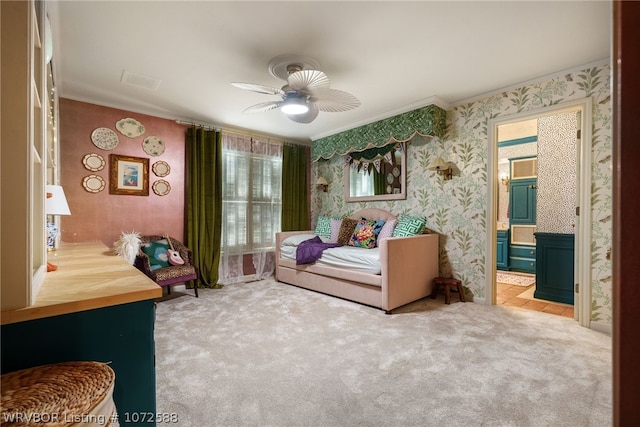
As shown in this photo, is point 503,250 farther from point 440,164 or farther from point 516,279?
point 440,164

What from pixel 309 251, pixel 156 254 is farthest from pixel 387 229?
pixel 156 254

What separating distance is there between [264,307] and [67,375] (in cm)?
238

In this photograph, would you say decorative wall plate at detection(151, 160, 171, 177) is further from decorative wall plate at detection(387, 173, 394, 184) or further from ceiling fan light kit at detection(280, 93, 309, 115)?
decorative wall plate at detection(387, 173, 394, 184)

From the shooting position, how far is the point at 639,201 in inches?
13.8

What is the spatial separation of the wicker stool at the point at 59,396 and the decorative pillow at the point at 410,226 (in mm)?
3161

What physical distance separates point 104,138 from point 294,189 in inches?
105

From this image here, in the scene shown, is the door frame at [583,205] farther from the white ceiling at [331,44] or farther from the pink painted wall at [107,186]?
the pink painted wall at [107,186]

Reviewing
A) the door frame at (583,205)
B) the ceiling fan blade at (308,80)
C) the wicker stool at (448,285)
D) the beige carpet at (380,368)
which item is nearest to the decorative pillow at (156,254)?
the beige carpet at (380,368)

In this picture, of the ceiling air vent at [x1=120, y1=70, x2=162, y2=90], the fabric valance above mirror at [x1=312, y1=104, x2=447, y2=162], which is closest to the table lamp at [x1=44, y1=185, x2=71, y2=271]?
the ceiling air vent at [x1=120, y1=70, x2=162, y2=90]

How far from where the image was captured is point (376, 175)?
13.9ft

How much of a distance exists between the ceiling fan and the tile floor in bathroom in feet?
9.65

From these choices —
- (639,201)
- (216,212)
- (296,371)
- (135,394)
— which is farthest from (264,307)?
(639,201)

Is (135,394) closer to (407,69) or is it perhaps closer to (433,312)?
(433,312)

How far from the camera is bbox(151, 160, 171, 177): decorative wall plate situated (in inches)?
144
